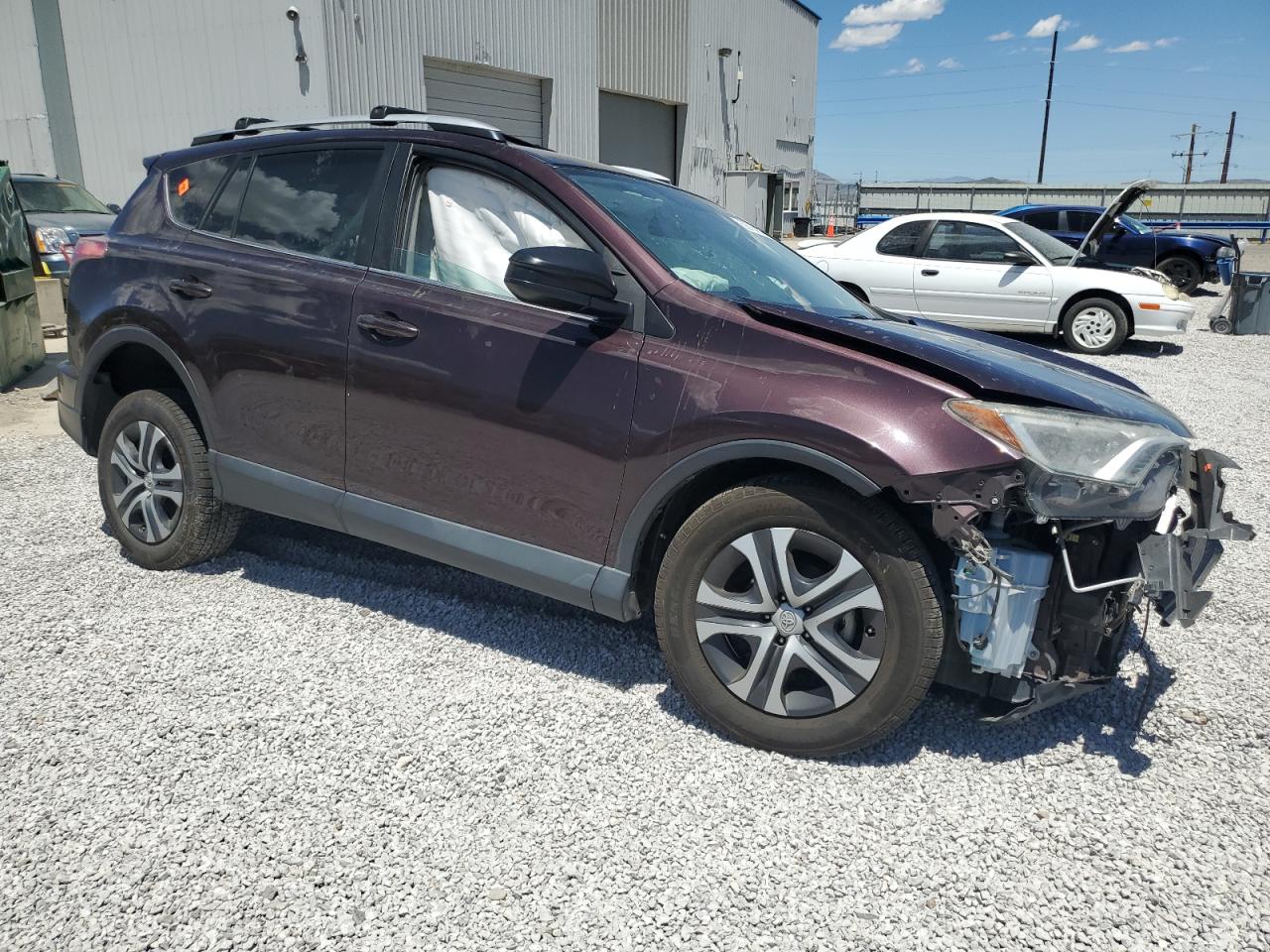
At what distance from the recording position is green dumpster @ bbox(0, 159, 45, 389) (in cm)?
793

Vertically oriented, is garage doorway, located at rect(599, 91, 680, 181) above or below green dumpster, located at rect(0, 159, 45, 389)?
above

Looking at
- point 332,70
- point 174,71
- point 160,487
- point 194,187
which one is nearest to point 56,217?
point 332,70

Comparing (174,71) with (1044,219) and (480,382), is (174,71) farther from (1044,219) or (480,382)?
(480,382)

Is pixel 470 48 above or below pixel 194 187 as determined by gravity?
above

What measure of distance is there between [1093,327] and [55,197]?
13383 millimetres

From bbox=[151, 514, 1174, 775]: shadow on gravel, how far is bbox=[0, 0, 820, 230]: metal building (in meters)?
11.2

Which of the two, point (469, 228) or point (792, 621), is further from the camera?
point (469, 228)

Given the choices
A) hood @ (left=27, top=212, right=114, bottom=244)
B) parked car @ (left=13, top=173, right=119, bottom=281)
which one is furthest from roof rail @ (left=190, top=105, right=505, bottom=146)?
hood @ (left=27, top=212, right=114, bottom=244)

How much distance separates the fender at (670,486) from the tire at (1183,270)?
16.9m

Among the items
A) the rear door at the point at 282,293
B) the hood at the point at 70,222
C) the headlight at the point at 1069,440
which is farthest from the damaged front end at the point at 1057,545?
the hood at the point at 70,222

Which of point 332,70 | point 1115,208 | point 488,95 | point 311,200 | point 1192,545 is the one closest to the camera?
point 1192,545

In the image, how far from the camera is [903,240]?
1119cm

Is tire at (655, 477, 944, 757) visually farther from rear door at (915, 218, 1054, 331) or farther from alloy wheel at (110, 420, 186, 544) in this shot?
rear door at (915, 218, 1054, 331)

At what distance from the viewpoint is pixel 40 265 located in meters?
10.7
